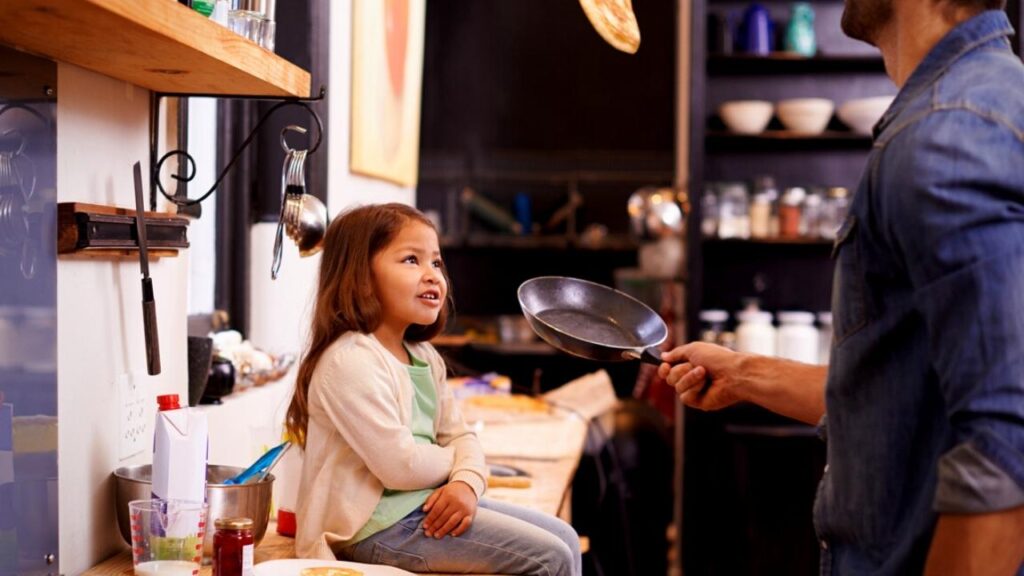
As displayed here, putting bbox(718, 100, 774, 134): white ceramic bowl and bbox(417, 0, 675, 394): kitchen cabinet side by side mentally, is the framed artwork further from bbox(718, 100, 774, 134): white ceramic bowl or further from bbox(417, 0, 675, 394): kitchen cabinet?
bbox(417, 0, 675, 394): kitchen cabinet

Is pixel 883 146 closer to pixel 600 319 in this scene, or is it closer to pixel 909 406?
pixel 909 406

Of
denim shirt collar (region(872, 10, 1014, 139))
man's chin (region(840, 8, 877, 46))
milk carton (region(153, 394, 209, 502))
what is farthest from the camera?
milk carton (region(153, 394, 209, 502))

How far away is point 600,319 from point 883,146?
90cm

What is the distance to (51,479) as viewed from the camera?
158 centimetres

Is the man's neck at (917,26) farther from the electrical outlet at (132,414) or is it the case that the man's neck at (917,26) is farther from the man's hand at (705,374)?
the electrical outlet at (132,414)

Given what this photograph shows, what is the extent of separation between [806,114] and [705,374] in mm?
3415

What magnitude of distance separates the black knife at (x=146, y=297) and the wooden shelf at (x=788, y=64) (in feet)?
11.9

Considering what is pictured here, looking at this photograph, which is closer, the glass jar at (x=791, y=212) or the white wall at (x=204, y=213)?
the white wall at (x=204, y=213)

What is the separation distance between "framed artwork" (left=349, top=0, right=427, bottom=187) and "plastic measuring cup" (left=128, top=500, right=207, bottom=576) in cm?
188

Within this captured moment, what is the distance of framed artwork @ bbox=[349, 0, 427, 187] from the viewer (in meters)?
3.38

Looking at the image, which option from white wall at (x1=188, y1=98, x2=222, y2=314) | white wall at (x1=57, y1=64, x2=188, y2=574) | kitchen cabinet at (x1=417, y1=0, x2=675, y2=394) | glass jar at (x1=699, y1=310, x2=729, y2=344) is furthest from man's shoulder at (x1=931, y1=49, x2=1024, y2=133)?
kitchen cabinet at (x1=417, y1=0, x2=675, y2=394)

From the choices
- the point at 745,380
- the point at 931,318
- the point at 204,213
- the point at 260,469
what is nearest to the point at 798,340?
the point at 204,213

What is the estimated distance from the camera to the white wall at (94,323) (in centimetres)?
162

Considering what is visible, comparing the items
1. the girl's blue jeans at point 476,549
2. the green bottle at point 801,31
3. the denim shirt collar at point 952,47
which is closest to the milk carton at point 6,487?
the girl's blue jeans at point 476,549
